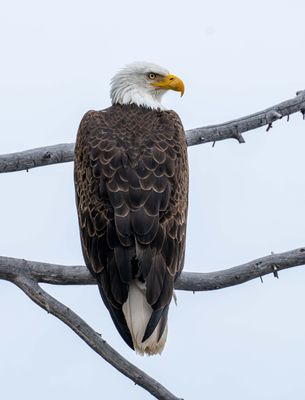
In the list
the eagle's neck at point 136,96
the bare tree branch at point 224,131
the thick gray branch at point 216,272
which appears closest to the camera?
the thick gray branch at point 216,272

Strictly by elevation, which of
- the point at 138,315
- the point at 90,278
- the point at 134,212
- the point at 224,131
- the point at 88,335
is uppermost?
the point at 224,131

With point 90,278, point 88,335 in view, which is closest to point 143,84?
point 90,278

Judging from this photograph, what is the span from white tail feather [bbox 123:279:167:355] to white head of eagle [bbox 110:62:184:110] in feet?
9.25

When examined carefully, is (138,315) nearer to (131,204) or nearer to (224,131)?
(131,204)

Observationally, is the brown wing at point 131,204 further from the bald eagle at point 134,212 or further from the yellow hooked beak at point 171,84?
the yellow hooked beak at point 171,84

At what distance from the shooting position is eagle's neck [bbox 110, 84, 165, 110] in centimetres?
1067

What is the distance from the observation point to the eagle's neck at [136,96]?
10.7m

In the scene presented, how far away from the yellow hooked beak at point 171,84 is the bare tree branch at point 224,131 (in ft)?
3.16

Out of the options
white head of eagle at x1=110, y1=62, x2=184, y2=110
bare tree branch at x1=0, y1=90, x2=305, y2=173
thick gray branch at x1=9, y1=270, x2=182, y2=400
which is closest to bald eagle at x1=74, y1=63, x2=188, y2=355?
bare tree branch at x1=0, y1=90, x2=305, y2=173

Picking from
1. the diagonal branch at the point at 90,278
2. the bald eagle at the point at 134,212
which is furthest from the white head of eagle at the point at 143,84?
the diagonal branch at the point at 90,278

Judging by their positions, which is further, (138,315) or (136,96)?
(136,96)

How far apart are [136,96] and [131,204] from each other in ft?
7.81

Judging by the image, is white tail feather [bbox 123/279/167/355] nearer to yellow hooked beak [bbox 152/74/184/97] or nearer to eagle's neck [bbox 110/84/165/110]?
eagle's neck [bbox 110/84/165/110]

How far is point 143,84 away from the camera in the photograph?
11008mm
